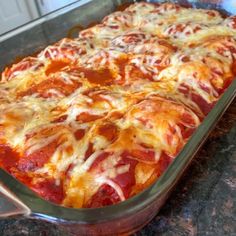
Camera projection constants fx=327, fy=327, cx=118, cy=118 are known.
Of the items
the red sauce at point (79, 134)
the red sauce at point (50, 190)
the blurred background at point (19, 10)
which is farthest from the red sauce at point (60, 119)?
the blurred background at point (19, 10)

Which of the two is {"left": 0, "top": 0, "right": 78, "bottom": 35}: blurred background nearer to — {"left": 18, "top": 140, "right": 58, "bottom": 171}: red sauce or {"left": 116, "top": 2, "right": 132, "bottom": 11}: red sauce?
{"left": 116, "top": 2, "right": 132, "bottom": 11}: red sauce

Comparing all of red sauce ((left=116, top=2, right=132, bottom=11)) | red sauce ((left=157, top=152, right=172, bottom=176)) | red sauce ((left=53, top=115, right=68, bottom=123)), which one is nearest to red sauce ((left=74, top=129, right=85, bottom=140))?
red sauce ((left=53, top=115, right=68, bottom=123))

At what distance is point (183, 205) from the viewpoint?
90cm

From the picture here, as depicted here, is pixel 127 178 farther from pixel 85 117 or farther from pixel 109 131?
pixel 85 117

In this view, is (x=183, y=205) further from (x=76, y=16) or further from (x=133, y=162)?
(x=76, y=16)

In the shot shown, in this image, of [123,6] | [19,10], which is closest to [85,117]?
[123,6]

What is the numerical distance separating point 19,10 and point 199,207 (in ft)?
10.7

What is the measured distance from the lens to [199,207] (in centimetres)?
89

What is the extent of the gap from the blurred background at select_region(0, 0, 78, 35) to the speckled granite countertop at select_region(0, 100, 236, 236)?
2.88m

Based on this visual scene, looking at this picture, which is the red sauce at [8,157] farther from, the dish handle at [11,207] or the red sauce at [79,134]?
the dish handle at [11,207]

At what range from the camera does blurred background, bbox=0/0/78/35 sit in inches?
Answer: 137

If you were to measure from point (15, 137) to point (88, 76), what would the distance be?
0.44m

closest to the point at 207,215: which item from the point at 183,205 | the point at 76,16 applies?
the point at 183,205

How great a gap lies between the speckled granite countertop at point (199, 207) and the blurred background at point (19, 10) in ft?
9.46
